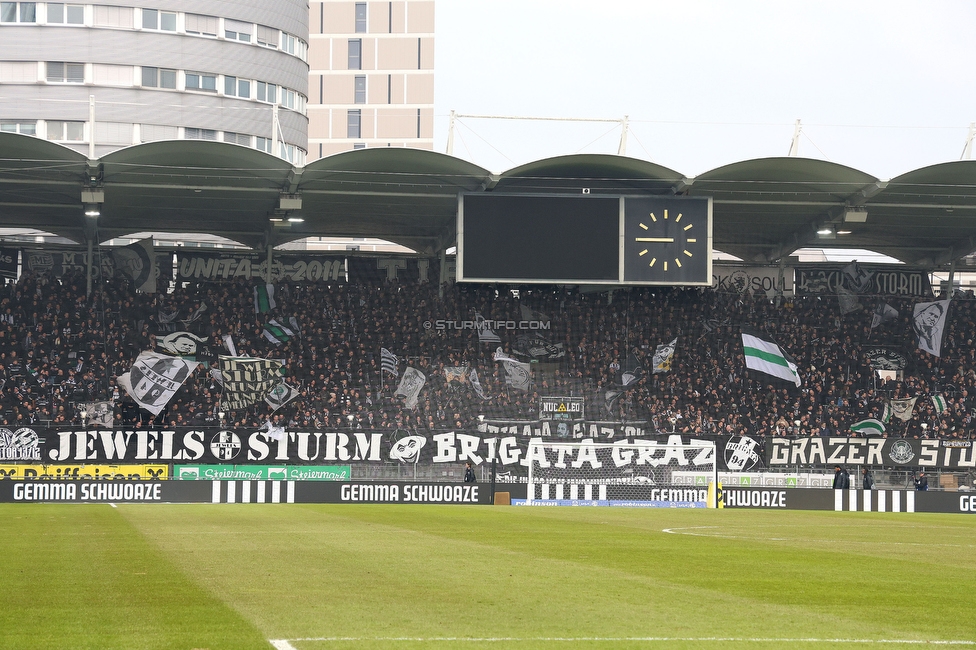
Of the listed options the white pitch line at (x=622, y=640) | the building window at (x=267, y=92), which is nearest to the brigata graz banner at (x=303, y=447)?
the white pitch line at (x=622, y=640)

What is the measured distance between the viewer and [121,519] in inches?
965

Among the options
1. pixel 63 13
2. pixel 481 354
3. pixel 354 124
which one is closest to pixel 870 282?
pixel 481 354

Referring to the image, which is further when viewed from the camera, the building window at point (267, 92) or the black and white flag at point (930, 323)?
the building window at point (267, 92)

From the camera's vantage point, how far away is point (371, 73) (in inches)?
4653

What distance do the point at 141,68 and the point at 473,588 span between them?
80239 millimetres

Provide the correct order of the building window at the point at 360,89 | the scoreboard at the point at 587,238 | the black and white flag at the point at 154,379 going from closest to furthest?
the scoreboard at the point at 587,238
the black and white flag at the point at 154,379
the building window at the point at 360,89

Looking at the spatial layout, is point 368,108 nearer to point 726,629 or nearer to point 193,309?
point 193,309

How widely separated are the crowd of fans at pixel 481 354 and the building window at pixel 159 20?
4354cm

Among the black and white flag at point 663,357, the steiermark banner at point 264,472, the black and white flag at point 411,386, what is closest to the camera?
the steiermark banner at point 264,472

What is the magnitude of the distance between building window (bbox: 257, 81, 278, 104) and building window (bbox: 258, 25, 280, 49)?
2.95 meters

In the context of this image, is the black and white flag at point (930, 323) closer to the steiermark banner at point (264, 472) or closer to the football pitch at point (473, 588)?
the steiermark banner at point (264, 472)

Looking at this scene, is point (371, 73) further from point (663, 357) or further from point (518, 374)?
point (518, 374)

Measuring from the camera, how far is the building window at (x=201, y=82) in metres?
87.5

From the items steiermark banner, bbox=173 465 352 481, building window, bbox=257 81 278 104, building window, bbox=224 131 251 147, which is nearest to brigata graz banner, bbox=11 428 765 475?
steiermark banner, bbox=173 465 352 481
